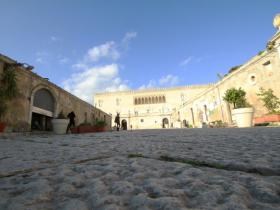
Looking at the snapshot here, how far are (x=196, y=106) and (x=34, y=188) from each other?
22773 mm

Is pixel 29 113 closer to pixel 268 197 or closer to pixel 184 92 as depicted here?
pixel 268 197

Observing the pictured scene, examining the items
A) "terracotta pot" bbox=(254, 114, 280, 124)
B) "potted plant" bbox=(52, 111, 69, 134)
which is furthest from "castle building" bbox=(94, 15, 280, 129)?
"potted plant" bbox=(52, 111, 69, 134)

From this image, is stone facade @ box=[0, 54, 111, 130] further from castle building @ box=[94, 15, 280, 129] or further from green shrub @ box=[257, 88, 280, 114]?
green shrub @ box=[257, 88, 280, 114]

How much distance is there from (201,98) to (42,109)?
1632 cm

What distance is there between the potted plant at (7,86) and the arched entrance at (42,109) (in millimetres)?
1499

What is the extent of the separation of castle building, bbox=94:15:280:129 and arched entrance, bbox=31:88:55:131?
39.0ft

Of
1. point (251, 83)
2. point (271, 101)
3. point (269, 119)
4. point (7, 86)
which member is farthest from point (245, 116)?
point (7, 86)

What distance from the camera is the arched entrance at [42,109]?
354 inches

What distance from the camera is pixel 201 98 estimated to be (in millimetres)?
21016

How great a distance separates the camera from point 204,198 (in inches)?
24.9

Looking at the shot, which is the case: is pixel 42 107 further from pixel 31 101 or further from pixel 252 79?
pixel 252 79

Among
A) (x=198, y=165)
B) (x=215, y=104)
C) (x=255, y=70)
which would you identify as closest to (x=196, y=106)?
(x=215, y=104)

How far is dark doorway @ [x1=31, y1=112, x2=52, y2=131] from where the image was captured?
9164mm

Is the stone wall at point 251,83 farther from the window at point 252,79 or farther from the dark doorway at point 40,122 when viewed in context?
the dark doorway at point 40,122
